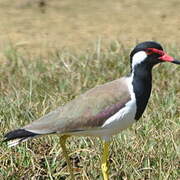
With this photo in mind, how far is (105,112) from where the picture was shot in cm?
480

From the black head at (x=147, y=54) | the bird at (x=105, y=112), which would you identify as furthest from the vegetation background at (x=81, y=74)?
the black head at (x=147, y=54)

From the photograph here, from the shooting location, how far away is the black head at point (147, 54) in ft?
16.1

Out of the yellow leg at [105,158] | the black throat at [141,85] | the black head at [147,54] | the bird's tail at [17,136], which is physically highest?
the black head at [147,54]

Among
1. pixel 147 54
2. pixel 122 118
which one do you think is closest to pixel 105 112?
pixel 122 118

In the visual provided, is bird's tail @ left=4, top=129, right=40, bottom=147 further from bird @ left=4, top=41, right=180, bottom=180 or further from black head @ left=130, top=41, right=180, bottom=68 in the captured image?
black head @ left=130, top=41, right=180, bottom=68

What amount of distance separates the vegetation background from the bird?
256 mm

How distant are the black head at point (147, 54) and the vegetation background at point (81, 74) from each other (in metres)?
0.55

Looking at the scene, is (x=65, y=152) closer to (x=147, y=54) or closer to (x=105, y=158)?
(x=105, y=158)

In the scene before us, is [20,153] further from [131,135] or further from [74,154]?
[131,135]

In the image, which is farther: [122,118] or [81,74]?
[81,74]

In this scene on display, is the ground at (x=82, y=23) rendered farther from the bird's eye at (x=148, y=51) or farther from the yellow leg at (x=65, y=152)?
the yellow leg at (x=65, y=152)

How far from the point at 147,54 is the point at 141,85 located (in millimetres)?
200

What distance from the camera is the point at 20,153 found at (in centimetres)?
512

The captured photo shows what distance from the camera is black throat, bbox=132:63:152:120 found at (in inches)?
190
